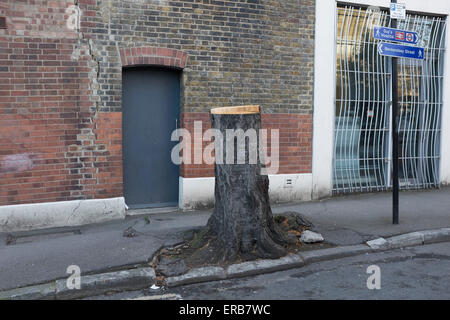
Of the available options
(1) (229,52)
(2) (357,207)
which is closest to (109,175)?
(1) (229,52)

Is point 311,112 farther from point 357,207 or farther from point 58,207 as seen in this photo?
point 58,207

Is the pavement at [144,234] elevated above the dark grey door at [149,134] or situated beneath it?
situated beneath

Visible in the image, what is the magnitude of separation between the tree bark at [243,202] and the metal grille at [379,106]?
405 cm

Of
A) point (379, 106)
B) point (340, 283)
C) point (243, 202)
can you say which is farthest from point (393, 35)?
point (340, 283)

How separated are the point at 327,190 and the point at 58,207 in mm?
5195

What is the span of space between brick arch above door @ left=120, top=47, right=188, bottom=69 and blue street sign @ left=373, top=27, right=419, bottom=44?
323cm

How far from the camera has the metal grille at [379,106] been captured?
28.8 ft

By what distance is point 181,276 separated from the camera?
185 inches

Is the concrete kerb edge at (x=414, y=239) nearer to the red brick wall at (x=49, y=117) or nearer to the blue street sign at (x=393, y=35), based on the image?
the blue street sign at (x=393, y=35)

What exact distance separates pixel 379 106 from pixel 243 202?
528cm

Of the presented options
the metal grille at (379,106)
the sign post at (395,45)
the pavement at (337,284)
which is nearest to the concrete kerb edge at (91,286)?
the pavement at (337,284)

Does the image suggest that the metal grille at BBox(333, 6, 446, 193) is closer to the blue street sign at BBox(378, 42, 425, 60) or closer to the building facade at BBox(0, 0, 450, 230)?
the building facade at BBox(0, 0, 450, 230)

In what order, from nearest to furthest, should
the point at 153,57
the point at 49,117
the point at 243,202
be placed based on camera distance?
1. the point at 243,202
2. the point at 49,117
3. the point at 153,57

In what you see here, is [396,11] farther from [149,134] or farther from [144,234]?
[144,234]
